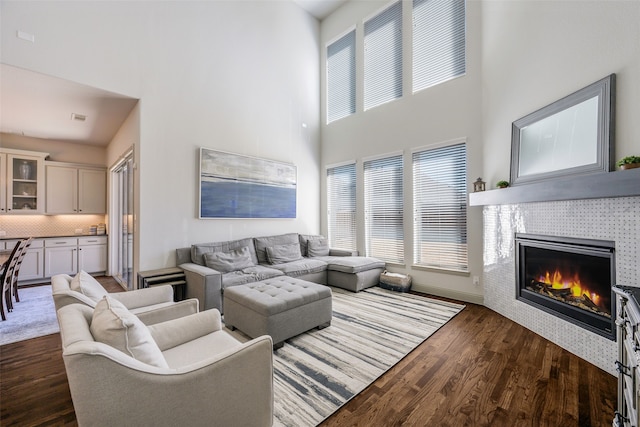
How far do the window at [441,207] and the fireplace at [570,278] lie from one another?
39.1 inches

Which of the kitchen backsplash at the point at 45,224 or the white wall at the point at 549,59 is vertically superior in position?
the white wall at the point at 549,59

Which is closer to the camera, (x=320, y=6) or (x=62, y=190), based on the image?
(x=62, y=190)

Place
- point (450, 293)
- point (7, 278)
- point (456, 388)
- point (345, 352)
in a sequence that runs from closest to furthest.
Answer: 1. point (456, 388)
2. point (345, 352)
3. point (7, 278)
4. point (450, 293)

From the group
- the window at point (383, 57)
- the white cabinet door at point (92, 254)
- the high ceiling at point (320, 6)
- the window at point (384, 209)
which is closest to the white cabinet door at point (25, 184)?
the white cabinet door at point (92, 254)

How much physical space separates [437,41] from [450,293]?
13.4 ft

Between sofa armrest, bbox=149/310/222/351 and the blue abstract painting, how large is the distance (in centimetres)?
256

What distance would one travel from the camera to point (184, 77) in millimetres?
4035

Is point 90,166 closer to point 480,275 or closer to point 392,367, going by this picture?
point 392,367

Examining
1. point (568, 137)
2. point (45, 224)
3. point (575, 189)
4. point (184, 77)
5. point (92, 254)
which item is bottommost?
point (92, 254)

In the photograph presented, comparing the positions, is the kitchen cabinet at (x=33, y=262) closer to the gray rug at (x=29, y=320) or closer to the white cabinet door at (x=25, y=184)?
the white cabinet door at (x=25, y=184)

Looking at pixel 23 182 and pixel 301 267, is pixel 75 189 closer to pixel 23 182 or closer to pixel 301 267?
pixel 23 182

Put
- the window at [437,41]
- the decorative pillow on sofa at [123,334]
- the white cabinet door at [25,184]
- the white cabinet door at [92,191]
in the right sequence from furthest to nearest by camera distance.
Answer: the white cabinet door at [92,191] < the white cabinet door at [25,184] < the window at [437,41] < the decorative pillow on sofa at [123,334]

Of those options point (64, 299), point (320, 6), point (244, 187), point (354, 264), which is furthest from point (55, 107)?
point (320, 6)

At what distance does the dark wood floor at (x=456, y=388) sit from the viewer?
1.71 metres
